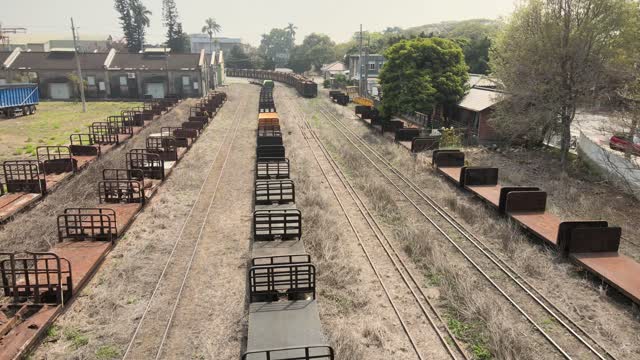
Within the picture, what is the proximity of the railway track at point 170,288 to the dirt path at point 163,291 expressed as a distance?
0.03 meters

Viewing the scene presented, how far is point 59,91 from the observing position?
207 ft

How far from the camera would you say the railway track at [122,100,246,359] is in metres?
10.3

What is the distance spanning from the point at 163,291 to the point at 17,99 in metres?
42.5

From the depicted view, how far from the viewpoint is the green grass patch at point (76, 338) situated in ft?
33.4

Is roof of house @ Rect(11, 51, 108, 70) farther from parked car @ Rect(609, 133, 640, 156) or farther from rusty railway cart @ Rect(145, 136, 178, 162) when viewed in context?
parked car @ Rect(609, 133, 640, 156)

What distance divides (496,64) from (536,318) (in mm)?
24906

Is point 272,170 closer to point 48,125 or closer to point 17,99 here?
point 48,125

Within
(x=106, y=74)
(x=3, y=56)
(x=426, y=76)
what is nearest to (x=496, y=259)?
(x=426, y=76)

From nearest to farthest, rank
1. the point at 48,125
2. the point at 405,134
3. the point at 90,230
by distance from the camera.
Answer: the point at 90,230
the point at 405,134
the point at 48,125

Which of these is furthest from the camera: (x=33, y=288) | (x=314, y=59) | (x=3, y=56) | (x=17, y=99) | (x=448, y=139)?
(x=314, y=59)

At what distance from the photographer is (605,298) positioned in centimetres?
1243

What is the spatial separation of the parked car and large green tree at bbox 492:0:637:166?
334 cm

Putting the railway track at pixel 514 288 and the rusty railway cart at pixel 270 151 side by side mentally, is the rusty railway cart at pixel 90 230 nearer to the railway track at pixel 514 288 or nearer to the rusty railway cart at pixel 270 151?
the rusty railway cart at pixel 270 151

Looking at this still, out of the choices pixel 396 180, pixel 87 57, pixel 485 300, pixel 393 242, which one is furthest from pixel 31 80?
pixel 485 300
